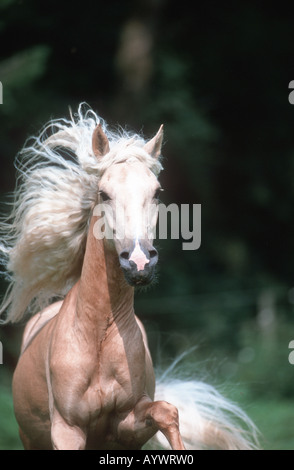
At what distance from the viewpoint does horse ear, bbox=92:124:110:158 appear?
408 centimetres

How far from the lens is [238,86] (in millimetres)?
12039

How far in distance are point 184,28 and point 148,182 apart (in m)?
8.28

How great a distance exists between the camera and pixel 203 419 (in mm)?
5336

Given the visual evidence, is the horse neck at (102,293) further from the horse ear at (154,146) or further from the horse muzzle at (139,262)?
the horse ear at (154,146)

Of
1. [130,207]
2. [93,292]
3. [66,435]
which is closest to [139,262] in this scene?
[130,207]

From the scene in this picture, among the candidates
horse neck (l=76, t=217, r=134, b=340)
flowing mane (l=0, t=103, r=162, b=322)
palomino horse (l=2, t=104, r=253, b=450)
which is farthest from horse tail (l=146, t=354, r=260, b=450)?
horse neck (l=76, t=217, r=134, b=340)

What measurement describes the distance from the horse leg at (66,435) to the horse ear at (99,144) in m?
1.40

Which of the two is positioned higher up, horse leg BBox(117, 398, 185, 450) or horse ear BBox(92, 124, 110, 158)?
horse ear BBox(92, 124, 110, 158)

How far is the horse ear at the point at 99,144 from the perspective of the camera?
13.4 ft

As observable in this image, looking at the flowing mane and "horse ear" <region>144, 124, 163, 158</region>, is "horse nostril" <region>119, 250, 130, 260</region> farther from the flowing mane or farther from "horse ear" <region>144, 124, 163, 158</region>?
"horse ear" <region>144, 124, 163, 158</region>

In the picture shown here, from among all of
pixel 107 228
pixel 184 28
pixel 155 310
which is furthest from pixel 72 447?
pixel 184 28

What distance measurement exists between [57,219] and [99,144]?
56 cm
